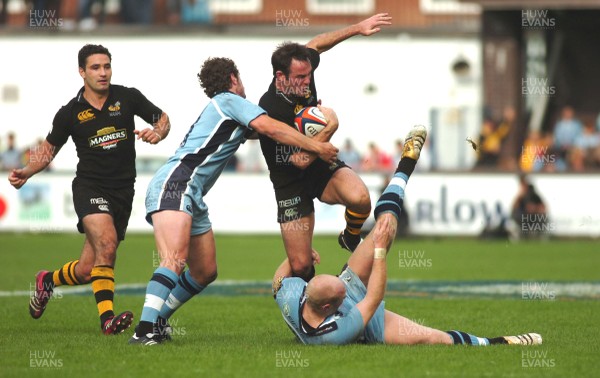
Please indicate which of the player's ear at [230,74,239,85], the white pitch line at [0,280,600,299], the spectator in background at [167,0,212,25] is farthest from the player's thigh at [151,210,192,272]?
the spectator in background at [167,0,212,25]

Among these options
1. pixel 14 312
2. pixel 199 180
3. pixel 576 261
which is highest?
pixel 199 180

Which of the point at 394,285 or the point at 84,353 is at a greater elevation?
the point at 84,353

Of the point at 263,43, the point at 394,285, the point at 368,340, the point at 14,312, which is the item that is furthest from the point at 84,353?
the point at 263,43

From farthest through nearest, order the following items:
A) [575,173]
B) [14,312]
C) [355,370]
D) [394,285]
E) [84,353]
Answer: [575,173], [394,285], [14,312], [84,353], [355,370]

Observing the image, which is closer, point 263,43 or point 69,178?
point 69,178

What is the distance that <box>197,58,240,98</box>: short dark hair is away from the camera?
10086mm

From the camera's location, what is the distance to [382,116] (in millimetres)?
33188

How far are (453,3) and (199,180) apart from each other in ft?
83.7

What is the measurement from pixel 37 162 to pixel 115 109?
88 centimetres

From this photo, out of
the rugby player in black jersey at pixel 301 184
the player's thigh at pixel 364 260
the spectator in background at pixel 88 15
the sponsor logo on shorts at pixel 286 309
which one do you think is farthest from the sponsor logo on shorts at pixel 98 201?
the spectator in background at pixel 88 15

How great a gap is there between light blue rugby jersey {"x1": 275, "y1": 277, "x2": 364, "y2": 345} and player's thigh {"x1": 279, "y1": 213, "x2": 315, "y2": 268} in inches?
56.1

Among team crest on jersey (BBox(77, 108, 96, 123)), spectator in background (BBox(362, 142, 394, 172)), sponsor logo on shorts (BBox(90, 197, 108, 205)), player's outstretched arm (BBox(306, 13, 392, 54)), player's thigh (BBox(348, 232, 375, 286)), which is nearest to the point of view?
player's thigh (BBox(348, 232, 375, 286))

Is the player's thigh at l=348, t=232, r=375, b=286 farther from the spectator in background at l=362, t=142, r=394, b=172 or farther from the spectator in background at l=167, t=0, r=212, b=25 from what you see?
the spectator in background at l=167, t=0, r=212, b=25

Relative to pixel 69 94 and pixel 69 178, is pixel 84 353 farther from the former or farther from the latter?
pixel 69 94
